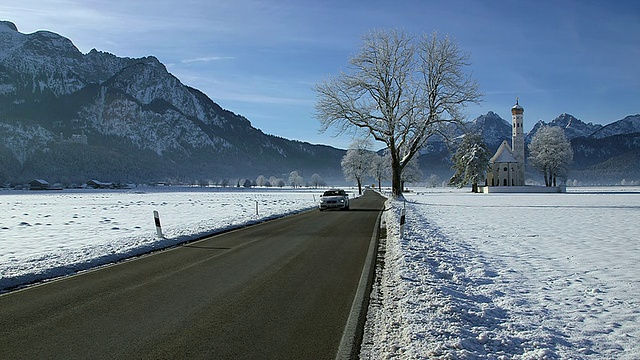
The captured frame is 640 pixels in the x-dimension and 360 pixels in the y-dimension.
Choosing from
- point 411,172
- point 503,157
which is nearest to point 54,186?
point 411,172

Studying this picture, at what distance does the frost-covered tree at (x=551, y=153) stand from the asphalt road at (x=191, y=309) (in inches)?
3065

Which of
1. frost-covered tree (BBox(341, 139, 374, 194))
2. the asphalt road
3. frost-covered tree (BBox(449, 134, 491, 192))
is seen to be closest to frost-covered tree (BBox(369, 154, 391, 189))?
frost-covered tree (BBox(341, 139, 374, 194))

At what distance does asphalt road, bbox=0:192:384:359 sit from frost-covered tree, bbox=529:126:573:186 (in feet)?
255

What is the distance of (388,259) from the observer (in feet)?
35.1

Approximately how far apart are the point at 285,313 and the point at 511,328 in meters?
2.90

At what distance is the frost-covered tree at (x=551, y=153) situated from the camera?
258ft

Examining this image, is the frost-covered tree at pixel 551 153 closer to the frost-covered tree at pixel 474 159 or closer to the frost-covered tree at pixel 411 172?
the frost-covered tree at pixel 474 159

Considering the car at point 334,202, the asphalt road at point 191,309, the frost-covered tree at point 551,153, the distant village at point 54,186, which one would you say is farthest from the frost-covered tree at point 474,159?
the distant village at point 54,186

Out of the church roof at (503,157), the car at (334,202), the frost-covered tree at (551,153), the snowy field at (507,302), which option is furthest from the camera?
the church roof at (503,157)

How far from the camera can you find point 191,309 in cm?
652

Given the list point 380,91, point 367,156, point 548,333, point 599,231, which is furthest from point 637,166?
point 548,333

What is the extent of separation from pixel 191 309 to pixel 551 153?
8369 centimetres

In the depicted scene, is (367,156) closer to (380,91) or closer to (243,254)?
(380,91)

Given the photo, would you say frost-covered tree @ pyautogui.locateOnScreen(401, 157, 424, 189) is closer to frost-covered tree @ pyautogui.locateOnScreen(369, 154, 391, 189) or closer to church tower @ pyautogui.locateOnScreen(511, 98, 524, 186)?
frost-covered tree @ pyautogui.locateOnScreen(369, 154, 391, 189)
